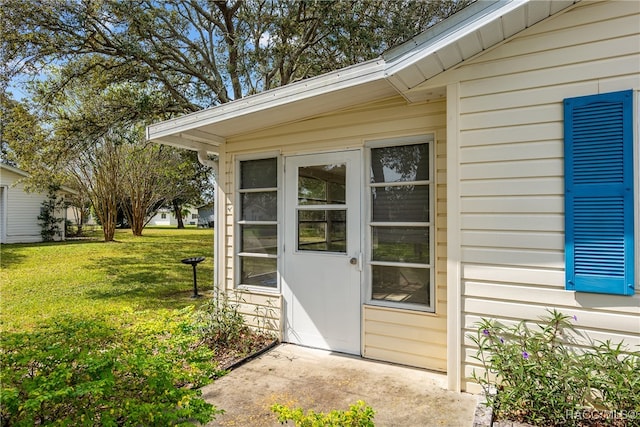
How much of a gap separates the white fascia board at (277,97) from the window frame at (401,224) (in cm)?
74

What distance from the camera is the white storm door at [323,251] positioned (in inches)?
142

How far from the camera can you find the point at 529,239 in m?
2.60

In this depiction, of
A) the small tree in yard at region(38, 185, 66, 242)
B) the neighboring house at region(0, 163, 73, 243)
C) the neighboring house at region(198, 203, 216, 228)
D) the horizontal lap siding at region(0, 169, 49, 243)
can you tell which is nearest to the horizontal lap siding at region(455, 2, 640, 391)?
the neighboring house at region(0, 163, 73, 243)

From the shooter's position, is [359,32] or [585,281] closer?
[585,281]

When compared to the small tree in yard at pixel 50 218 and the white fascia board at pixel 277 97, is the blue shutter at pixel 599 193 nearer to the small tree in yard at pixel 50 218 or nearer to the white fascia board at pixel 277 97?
the white fascia board at pixel 277 97

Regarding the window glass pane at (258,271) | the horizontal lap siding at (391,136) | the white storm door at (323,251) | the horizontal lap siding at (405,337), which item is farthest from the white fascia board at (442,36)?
the window glass pane at (258,271)

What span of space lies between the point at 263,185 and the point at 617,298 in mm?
3361

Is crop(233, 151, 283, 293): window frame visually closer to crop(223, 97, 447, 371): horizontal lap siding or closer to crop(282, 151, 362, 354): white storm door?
crop(282, 151, 362, 354): white storm door

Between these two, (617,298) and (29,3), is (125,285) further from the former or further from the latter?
(617,298)

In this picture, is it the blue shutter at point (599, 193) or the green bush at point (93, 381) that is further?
the blue shutter at point (599, 193)

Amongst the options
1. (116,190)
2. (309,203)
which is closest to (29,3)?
(309,203)

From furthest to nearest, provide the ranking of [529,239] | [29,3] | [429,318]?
[29,3] < [429,318] < [529,239]

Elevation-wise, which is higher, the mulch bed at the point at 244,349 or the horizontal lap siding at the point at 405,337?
the horizontal lap siding at the point at 405,337

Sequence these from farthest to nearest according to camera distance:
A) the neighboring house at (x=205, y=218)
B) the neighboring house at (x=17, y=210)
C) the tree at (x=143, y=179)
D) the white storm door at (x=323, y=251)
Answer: the neighboring house at (x=205, y=218), the tree at (x=143, y=179), the neighboring house at (x=17, y=210), the white storm door at (x=323, y=251)
